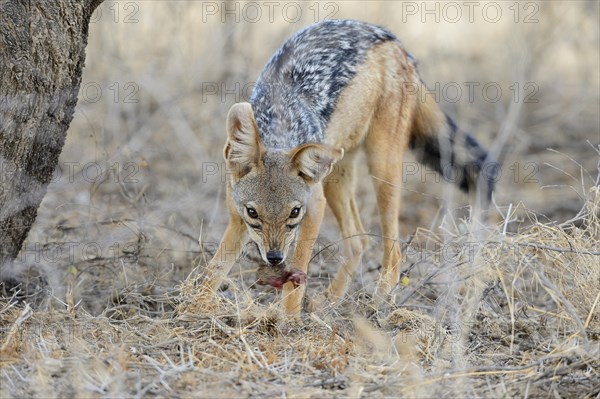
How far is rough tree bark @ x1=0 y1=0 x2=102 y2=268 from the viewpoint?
5.21 m

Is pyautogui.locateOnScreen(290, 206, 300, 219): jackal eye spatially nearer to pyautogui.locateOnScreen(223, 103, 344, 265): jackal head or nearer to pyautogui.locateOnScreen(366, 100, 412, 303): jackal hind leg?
pyautogui.locateOnScreen(223, 103, 344, 265): jackal head

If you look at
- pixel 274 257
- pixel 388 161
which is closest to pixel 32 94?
pixel 274 257

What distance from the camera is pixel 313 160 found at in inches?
229

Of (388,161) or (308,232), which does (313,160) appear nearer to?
(308,232)

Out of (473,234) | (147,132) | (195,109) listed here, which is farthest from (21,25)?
(195,109)

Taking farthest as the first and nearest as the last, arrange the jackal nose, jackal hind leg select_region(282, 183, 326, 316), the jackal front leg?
jackal hind leg select_region(282, 183, 326, 316) → the jackal front leg → the jackal nose

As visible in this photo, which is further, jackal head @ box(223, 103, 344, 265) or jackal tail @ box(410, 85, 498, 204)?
jackal tail @ box(410, 85, 498, 204)

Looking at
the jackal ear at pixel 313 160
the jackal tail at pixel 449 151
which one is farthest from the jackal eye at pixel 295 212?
the jackal tail at pixel 449 151

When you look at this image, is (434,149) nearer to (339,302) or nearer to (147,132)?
(339,302)

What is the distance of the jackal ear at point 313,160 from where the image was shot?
5691mm

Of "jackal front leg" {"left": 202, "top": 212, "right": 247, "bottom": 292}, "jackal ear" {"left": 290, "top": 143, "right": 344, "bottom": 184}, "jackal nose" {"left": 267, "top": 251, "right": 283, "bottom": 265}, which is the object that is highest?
"jackal ear" {"left": 290, "top": 143, "right": 344, "bottom": 184}

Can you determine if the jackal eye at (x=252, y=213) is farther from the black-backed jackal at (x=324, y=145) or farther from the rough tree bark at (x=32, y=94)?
the rough tree bark at (x=32, y=94)

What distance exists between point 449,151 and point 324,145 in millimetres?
1943

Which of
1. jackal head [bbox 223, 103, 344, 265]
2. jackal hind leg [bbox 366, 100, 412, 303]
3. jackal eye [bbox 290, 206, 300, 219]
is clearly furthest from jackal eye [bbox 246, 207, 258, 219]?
jackal hind leg [bbox 366, 100, 412, 303]
